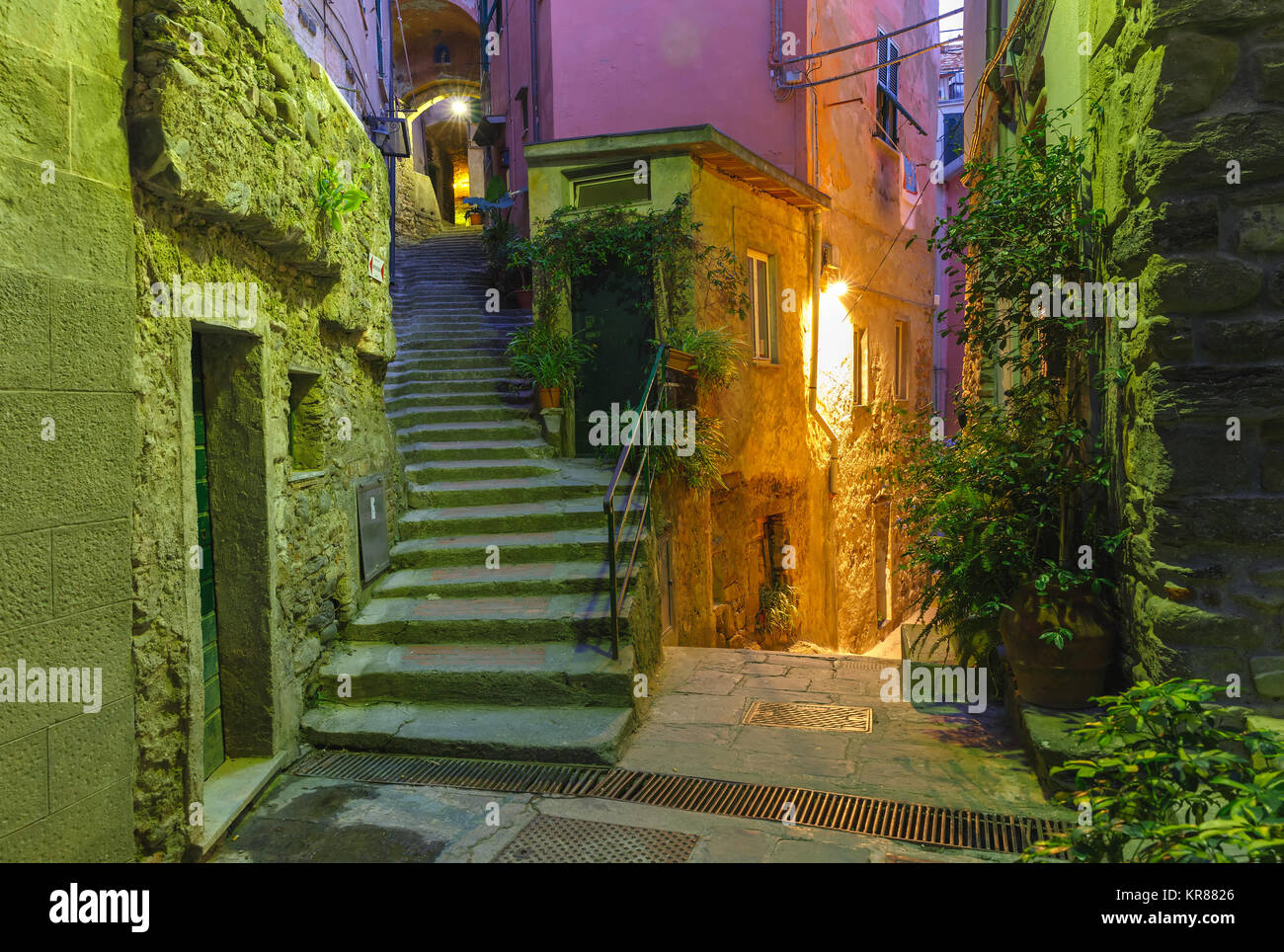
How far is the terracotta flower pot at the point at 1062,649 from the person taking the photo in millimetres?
4012

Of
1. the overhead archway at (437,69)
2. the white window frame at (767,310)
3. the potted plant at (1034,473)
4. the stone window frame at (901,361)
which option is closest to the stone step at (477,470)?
the white window frame at (767,310)

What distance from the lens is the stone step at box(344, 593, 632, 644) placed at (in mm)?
5406

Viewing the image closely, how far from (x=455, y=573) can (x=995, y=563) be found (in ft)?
11.7

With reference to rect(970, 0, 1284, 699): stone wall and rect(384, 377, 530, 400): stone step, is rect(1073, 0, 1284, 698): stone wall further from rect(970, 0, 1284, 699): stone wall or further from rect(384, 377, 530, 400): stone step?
rect(384, 377, 530, 400): stone step

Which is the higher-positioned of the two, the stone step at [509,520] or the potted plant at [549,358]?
the potted plant at [549,358]

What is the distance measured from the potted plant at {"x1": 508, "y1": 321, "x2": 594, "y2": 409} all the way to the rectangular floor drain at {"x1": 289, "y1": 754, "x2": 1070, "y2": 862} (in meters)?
4.43

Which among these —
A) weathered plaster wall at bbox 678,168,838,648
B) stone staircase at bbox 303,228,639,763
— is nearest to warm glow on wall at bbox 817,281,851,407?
weathered plaster wall at bbox 678,168,838,648

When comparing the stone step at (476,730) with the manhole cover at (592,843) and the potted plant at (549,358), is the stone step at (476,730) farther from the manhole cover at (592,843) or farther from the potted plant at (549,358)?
the potted plant at (549,358)

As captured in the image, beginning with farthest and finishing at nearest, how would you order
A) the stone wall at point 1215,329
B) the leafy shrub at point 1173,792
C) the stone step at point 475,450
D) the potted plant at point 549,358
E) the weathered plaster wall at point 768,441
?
the weathered plaster wall at point 768,441 < the potted plant at point 549,358 < the stone step at point 475,450 < the stone wall at point 1215,329 < the leafy shrub at point 1173,792

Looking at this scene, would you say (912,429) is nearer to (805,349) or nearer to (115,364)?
(115,364)

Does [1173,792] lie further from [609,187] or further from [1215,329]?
[609,187]

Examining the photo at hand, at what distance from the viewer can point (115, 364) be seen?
3.05 m

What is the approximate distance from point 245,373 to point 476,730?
2.19 metres

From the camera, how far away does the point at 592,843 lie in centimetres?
360
